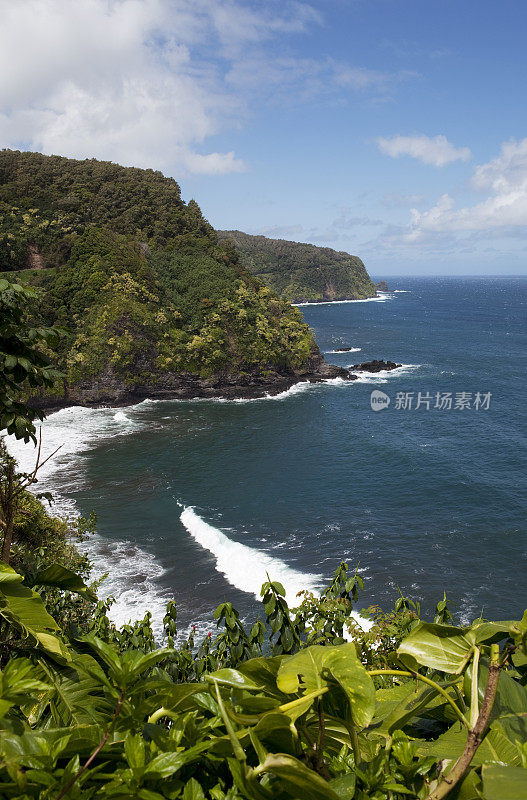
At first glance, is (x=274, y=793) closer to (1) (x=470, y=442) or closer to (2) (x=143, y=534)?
(2) (x=143, y=534)

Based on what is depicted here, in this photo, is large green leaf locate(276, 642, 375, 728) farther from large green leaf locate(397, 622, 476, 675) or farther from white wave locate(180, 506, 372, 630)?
white wave locate(180, 506, 372, 630)

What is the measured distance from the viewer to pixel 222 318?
159ft

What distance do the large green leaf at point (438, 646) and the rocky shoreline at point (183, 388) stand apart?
39.7 meters

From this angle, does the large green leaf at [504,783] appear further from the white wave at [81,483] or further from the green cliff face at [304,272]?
the green cliff face at [304,272]

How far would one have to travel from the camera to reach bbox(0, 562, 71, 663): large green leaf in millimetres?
1286

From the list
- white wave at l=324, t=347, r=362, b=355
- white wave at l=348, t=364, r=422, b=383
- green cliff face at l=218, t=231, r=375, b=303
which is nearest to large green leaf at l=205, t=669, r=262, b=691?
white wave at l=348, t=364, r=422, b=383

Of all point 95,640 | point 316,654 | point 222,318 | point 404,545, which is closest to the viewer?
point 316,654

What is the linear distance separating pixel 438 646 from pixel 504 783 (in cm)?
32

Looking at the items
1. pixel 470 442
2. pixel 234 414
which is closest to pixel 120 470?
pixel 234 414

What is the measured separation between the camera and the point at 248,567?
18.5m

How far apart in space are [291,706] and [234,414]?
37695mm

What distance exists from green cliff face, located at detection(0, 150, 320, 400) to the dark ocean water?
478 cm

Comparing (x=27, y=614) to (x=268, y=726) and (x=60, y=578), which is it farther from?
(x=268, y=726)

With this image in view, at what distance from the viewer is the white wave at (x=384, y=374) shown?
48688mm
